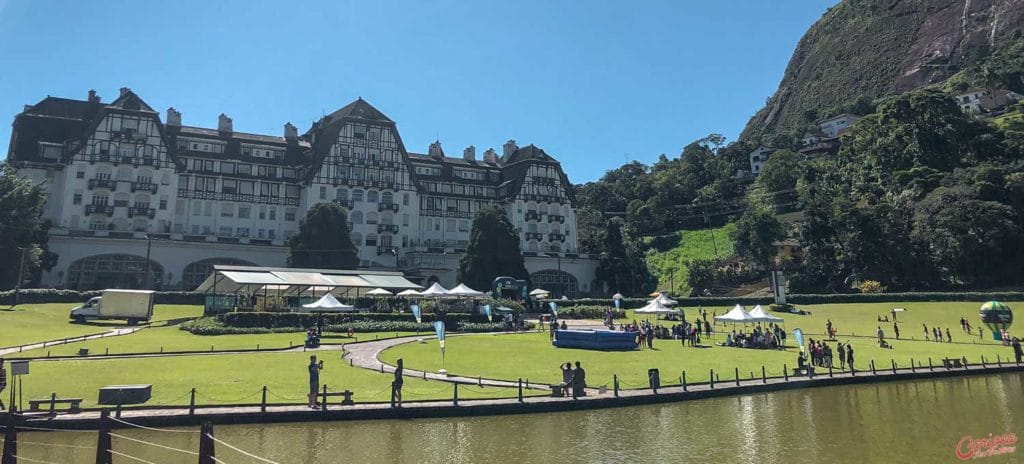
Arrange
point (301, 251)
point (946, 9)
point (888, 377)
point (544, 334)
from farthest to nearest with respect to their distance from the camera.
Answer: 1. point (946, 9)
2. point (301, 251)
3. point (544, 334)
4. point (888, 377)

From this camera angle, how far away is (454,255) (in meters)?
83.1

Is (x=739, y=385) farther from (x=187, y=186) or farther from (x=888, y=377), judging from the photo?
(x=187, y=186)

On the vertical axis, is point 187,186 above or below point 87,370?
above

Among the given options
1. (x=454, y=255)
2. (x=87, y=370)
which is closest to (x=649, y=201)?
(x=454, y=255)

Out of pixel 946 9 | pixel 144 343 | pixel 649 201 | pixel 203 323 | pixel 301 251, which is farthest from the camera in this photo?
pixel 946 9

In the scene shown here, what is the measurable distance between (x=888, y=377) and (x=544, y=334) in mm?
23483

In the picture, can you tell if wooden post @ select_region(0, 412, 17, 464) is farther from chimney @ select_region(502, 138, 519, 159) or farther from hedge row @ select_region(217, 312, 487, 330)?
chimney @ select_region(502, 138, 519, 159)

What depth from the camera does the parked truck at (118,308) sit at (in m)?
44.2

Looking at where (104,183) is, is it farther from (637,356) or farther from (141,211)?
(637,356)

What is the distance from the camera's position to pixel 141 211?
2921 inches

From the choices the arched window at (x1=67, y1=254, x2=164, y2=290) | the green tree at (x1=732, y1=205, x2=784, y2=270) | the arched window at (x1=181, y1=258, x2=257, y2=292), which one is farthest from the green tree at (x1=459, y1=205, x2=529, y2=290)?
the green tree at (x1=732, y1=205, x2=784, y2=270)

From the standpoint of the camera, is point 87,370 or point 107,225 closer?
point 87,370

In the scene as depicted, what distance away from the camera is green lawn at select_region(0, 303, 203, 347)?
3512 centimetres

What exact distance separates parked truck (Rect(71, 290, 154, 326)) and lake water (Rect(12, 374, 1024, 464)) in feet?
108
